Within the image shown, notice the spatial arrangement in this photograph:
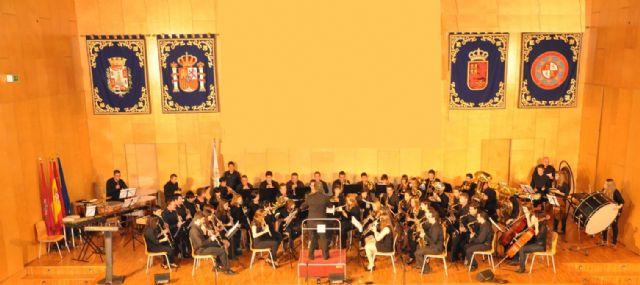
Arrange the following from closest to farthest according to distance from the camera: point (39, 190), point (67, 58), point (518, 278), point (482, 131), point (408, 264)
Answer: point (518, 278), point (408, 264), point (39, 190), point (67, 58), point (482, 131)

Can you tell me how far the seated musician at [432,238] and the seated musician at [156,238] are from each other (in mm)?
5825

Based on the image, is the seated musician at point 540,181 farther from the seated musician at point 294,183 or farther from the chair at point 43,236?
the chair at point 43,236

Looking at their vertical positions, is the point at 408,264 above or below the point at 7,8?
below

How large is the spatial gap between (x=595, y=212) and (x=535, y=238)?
1794 millimetres

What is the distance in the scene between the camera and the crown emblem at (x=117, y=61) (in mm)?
17156

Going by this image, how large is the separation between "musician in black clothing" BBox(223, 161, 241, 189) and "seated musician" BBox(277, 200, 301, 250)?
9.37 ft

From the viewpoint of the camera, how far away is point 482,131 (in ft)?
57.8

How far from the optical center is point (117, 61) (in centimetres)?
1717

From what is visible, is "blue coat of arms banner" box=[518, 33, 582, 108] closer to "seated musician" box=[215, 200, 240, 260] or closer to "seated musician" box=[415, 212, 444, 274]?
"seated musician" box=[415, 212, 444, 274]

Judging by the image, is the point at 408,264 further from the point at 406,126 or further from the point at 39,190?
the point at 39,190

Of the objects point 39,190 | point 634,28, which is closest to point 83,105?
point 39,190

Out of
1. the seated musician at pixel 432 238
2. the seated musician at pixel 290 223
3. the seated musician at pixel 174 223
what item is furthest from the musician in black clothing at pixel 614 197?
the seated musician at pixel 174 223

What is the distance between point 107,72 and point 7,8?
12.5ft

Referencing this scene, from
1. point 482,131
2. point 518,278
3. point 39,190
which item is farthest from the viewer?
point 482,131
